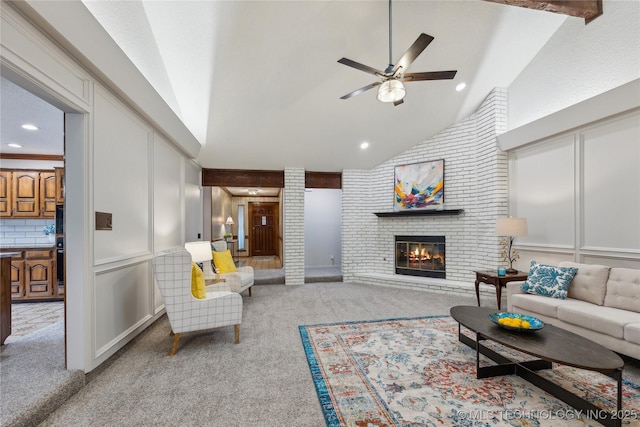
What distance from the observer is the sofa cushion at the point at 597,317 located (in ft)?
7.75

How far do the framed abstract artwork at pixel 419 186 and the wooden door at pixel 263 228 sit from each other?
5837mm

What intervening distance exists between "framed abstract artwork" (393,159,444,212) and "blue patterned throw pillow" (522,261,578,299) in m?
2.17

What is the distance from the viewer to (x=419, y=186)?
557 centimetres

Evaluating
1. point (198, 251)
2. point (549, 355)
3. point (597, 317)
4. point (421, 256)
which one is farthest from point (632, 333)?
point (198, 251)

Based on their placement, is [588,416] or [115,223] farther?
[115,223]

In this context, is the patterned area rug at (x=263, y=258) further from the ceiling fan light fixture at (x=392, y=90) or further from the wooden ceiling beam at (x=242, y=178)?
the ceiling fan light fixture at (x=392, y=90)

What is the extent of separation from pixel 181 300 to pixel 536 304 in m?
3.81

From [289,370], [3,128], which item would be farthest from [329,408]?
[3,128]

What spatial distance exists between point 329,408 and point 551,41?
5.48 m

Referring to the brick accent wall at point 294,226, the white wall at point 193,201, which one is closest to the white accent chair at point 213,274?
the white wall at point 193,201

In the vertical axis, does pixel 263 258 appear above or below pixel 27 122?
below

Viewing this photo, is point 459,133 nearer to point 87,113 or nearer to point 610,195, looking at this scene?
point 610,195

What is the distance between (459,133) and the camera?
17.1ft

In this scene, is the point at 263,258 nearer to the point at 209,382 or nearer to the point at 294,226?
the point at 294,226
